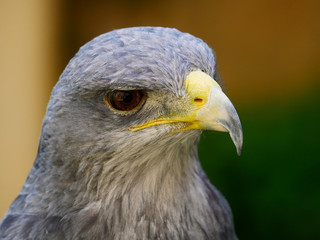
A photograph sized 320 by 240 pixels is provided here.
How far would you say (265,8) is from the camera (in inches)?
240

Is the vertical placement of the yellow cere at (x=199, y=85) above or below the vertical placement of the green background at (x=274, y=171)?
above

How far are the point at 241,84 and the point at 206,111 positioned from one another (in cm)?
407

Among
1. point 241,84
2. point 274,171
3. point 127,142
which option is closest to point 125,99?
point 127,142

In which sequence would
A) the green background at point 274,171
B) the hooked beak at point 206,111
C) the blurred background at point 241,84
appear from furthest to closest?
the blurred background at point 241,84, the green background at point 274,171, the hooked beak at point 206,111

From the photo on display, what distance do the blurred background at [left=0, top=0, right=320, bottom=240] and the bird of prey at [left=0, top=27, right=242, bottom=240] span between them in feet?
9.27

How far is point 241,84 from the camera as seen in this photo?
627cm

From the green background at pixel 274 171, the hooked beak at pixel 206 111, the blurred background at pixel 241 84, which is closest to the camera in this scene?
the hooked beak at pixel 206 111

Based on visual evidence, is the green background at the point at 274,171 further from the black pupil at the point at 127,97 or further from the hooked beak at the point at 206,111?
the black pupil at the point at 127,97

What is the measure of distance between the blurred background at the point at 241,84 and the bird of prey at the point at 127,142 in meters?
2.83

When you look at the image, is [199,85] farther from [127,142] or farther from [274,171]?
[274,171]

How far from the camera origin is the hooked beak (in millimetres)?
2232

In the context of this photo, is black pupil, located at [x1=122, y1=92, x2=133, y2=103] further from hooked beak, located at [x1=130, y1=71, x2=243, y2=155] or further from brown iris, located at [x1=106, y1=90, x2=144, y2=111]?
hooked beak, located at [x1=130, y1=71, x2=243, y2=155]

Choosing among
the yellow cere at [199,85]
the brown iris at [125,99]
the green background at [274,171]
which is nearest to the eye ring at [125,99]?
the brown iris at [125,99]

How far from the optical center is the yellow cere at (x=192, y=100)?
230 cm
